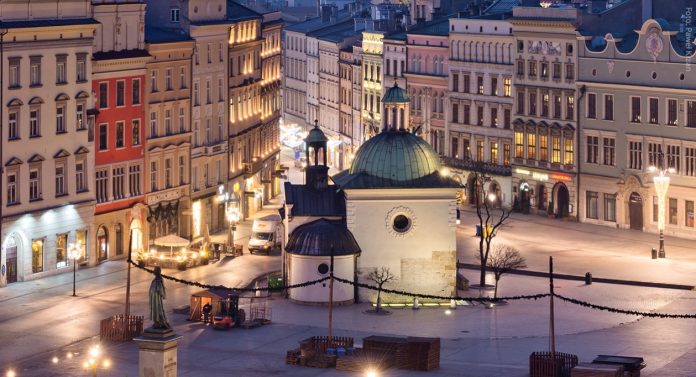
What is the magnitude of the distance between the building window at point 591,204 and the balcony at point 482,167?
9.51m

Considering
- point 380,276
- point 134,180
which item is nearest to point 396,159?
point 380,276

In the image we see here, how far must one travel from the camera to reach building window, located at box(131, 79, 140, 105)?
121175 millimetres

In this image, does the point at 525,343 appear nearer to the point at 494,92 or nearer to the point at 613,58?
the point at 613,58

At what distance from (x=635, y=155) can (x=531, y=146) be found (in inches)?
465

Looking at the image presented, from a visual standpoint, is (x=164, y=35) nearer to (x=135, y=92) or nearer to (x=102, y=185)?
(x=135, y=92)

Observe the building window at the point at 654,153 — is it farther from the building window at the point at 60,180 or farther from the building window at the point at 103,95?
the building window at the point at 60,180

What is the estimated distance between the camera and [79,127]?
4510 inches

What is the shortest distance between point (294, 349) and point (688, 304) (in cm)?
2369

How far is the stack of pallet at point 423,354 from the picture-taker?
282ft

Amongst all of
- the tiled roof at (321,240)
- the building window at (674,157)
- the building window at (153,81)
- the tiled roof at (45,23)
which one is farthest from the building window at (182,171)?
the building window at (674,157)

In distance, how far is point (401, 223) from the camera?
106188 mm

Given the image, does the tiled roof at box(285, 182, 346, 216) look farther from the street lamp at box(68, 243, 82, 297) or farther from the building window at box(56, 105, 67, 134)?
the building window at box(56, 105, 67, 134)

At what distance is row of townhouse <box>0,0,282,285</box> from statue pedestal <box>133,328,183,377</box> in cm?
3721

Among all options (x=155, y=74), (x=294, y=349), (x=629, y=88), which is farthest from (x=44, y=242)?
(x=629, y=88)
